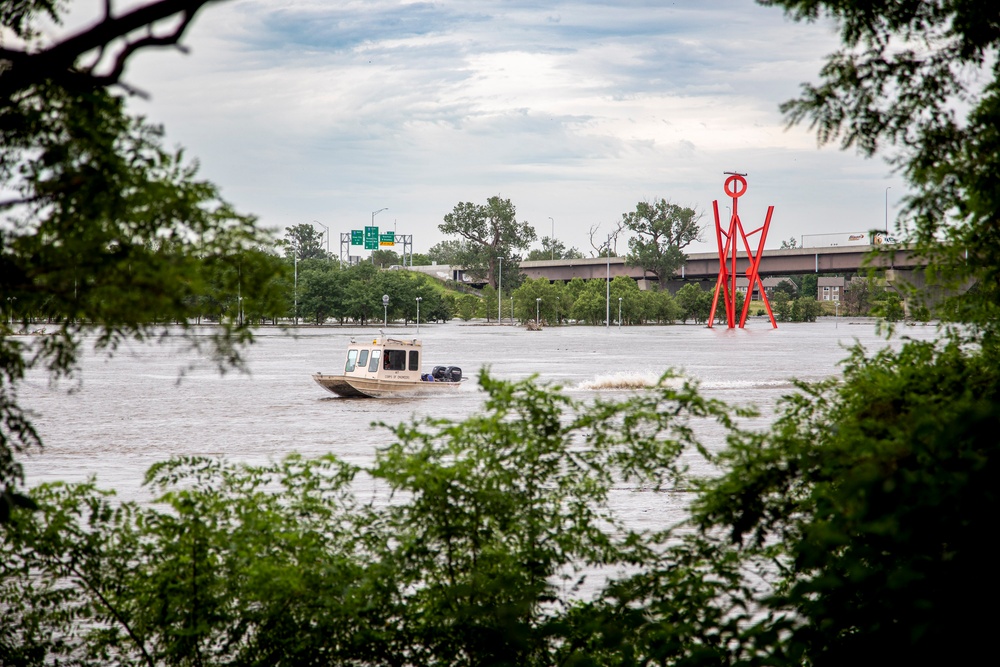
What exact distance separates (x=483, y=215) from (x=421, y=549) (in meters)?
182

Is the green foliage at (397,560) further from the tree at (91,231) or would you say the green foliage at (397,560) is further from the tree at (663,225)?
the tree at (663,225)

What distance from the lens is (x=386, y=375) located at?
119 ft

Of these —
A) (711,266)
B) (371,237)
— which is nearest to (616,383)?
(711,266)

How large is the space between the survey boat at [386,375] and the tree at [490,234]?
146927 millimetres

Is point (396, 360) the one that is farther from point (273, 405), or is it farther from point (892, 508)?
point (892, 508)

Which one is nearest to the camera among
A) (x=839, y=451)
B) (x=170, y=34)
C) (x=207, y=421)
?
(x=170, y=34)

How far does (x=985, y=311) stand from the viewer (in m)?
5.58

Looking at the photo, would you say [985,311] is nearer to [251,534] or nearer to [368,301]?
[251,534]

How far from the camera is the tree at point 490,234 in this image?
18575 cm

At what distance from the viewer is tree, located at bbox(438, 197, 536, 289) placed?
185750 mm

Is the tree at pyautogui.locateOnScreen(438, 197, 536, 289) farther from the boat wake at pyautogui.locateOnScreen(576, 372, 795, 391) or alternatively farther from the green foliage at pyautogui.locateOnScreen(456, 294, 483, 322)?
the boat wake at pyautogui.locateOnScreen(576, 372, 795, 391)

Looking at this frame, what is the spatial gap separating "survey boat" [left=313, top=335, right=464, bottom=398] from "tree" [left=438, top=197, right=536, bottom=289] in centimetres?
14693

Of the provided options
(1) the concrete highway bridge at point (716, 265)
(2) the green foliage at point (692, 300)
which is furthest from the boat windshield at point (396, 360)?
(2) the green foliage at point (692, 300)

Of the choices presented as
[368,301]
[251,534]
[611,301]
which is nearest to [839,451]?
[251,534]
